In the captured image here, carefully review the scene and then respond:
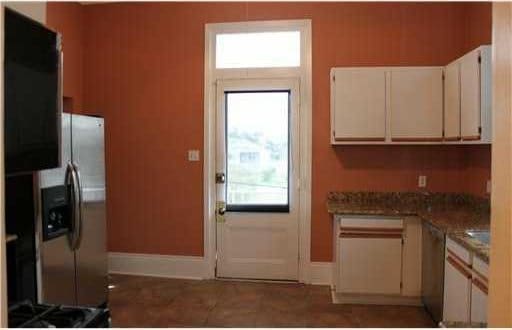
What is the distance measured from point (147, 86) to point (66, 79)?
32.5 inches

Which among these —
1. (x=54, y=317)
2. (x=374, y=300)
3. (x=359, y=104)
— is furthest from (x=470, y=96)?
(x=54, y=317)

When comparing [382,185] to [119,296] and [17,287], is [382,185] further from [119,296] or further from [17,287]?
[17,287]

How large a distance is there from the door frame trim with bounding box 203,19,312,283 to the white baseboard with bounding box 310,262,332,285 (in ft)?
0.17

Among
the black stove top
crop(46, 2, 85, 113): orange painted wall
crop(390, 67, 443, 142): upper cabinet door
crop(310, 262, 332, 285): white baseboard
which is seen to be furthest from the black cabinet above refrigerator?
crop(310, 262, 332, 285): white baseboard

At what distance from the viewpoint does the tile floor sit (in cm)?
320

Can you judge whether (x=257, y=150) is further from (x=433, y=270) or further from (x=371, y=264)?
(x=433, y=270)

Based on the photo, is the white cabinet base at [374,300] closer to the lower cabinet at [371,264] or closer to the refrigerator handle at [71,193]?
the lower cabinet at [371,264]

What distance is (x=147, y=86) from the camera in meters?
4.31

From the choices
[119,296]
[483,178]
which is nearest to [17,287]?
[119,296]

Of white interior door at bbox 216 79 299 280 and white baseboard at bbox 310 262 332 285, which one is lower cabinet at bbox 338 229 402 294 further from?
white interior door at bbox 216 79 299 280

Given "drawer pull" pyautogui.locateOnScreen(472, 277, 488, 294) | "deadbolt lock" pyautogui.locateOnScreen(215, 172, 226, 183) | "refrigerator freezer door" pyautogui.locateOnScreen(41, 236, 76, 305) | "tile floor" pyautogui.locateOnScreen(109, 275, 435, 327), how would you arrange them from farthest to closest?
"deadbolt lock" pyautogui.locateOnScreen(215, 172, 226, 183) < "tile floor" pyautogui.locateOnScreen(109, 275, 435, 327) < "refrigerator freezer door" pyautogui.locateOnScreen(41, 236, 76, 305) < "drawer pull" pyautogui.locateOnScreen(472, 277, 488, 294)

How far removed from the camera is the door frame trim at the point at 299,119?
13.3ft

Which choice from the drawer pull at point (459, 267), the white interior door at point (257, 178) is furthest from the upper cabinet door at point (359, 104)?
the drawer pull at point (459, 267)

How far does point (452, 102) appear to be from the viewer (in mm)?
3410
